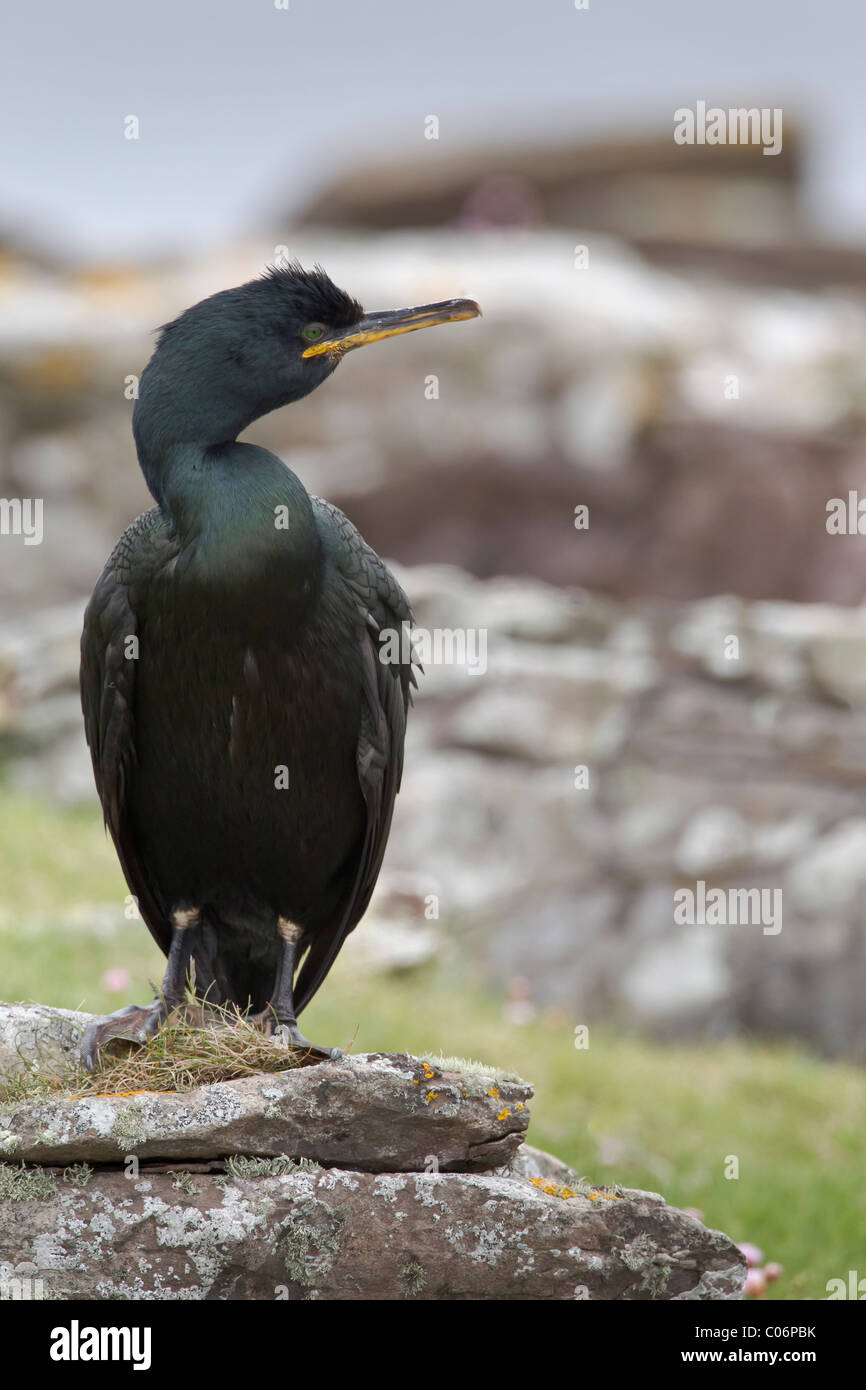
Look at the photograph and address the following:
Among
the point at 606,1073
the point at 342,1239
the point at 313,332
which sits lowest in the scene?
the point at 606,1073

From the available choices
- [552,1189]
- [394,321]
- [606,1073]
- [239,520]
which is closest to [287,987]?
[552,1189]

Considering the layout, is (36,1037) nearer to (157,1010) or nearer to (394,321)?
(157,1010)

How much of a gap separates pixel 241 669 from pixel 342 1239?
1547 mm

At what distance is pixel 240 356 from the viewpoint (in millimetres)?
3869

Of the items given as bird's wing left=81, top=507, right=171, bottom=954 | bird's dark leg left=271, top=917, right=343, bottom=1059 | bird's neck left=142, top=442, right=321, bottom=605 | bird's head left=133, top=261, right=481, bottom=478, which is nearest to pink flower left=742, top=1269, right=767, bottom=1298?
bird's dark leg left=271, top=917, right=343, bottom=1059

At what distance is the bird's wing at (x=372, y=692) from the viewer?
4.18 m

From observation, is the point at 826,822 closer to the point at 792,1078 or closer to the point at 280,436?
the point at 792,1078

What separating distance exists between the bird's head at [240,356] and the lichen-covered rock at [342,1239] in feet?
6.63

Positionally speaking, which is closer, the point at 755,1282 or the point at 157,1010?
the point at 157,1010

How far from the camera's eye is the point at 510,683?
9.09 m

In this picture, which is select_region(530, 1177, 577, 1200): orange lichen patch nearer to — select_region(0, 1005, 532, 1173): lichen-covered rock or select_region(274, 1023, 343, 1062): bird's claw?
select_region(0, 1005, 532, 1173): lichen-covered rock

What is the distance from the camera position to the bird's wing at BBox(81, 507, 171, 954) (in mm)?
4055

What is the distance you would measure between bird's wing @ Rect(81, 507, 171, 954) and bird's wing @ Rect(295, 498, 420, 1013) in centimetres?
57

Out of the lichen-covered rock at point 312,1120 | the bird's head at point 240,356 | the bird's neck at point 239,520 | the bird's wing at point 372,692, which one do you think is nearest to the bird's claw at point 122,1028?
the lichen-covered rock at point 312,1120
